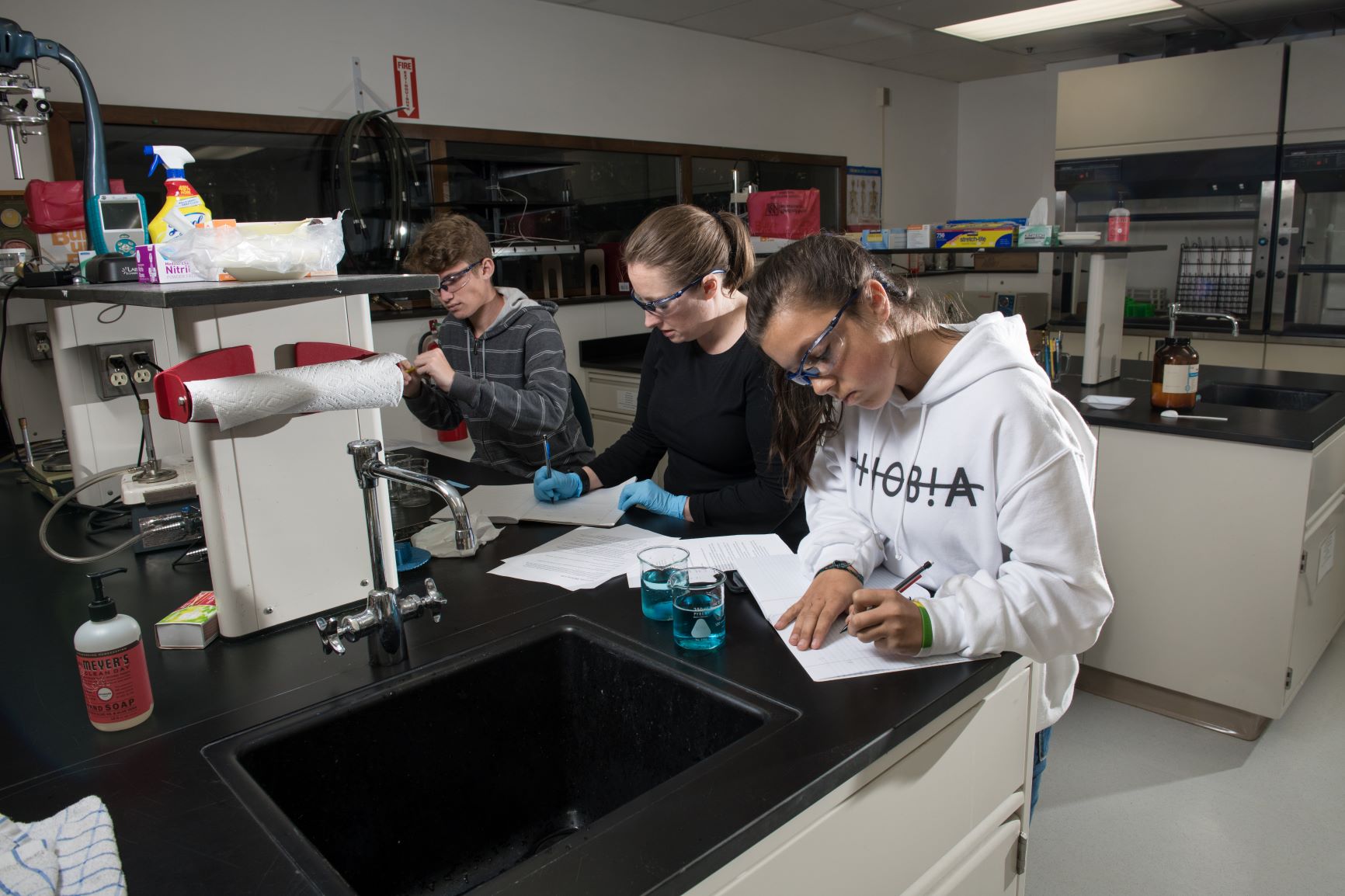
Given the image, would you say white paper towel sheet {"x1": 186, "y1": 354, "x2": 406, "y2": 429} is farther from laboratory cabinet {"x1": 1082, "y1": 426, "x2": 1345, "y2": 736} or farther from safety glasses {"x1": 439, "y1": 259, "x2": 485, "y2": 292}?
laboratory cabinet {"x1": 1082, "y1": 426, "x2": 1345, "y2": 736}

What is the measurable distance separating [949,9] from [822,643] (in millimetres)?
3888

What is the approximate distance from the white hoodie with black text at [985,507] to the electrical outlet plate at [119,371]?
1.65 meters

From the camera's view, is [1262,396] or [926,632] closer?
[926,632]

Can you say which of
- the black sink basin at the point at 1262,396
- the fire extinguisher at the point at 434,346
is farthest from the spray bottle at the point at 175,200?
the black sink basin at the point at 1262,396

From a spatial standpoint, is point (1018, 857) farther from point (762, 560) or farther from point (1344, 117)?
point (1344, 117)

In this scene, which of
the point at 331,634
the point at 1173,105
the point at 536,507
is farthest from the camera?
the point at 1173,105

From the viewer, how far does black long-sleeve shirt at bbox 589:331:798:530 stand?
1881 mm

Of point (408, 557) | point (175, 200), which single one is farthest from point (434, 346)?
point (175, 200)

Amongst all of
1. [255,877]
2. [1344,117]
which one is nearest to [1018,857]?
[255,877]

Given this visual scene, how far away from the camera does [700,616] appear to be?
124 centimetres

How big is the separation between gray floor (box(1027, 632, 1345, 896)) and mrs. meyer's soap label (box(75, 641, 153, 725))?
1.82 m

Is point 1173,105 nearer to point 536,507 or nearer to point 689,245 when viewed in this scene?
point 689,245

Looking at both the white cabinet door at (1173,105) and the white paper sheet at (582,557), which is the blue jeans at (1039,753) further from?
the white cabinet door at (1173,105)

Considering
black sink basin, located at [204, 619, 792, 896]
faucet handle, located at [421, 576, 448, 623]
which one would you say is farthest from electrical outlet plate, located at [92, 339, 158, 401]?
black sink basin, located at [204, 619, 792, 896]
